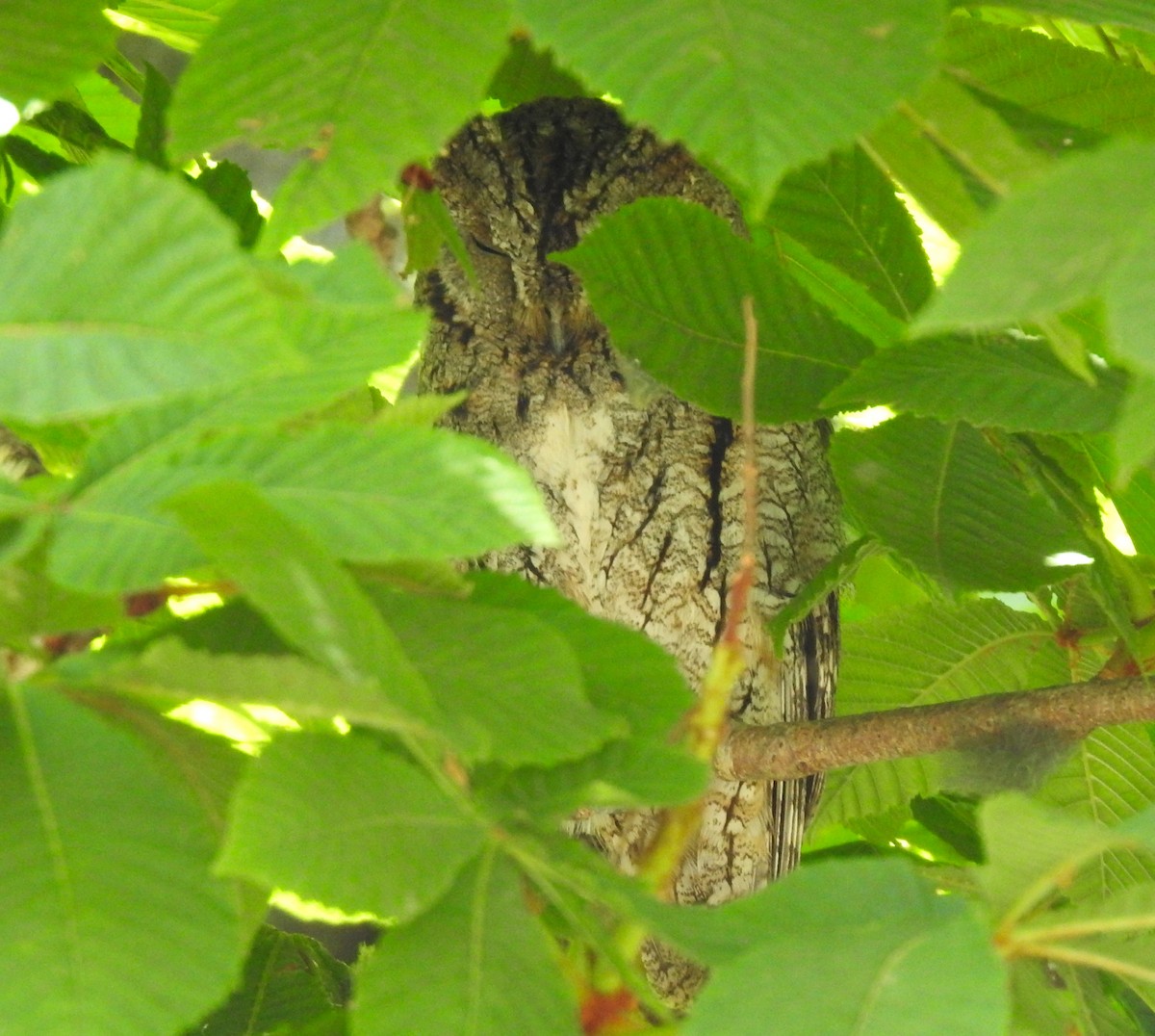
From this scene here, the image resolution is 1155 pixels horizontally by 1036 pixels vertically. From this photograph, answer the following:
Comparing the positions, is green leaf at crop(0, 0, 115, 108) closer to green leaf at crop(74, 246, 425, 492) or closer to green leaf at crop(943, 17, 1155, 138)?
green leaf at crop(74, 246, 425, 492)

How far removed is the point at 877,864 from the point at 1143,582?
1.45 ft

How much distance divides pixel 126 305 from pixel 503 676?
0.15 metres

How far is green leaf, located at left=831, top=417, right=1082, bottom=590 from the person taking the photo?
25.0 inches

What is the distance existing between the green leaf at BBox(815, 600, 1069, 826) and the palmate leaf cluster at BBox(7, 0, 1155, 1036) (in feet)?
1.08

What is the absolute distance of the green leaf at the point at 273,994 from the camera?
0.65 metres

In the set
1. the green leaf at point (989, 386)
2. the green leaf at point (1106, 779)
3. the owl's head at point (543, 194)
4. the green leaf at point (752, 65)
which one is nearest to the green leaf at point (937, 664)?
the green leaf at point (1106, 779)

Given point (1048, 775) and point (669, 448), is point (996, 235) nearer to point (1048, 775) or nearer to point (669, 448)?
point (1048, 775)

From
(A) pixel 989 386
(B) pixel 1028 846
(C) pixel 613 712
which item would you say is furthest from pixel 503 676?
(A) pixel 989 386

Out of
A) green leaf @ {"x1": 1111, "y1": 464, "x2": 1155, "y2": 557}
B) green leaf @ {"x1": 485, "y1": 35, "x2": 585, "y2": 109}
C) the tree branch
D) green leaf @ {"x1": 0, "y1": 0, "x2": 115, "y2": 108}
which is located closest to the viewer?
green leaf @ {"x1": 0, "y1": 0, "x2": 115, "y2": 108}

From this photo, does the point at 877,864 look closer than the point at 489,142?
Yes

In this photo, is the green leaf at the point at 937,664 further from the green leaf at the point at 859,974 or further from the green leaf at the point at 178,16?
the green leaf at the point at 178,16

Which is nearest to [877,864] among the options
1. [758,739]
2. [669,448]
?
[758,739]

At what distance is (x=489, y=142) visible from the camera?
1.08 meters

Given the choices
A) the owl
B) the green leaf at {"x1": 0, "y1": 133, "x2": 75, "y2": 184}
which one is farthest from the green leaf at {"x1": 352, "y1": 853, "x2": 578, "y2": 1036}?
the owl
